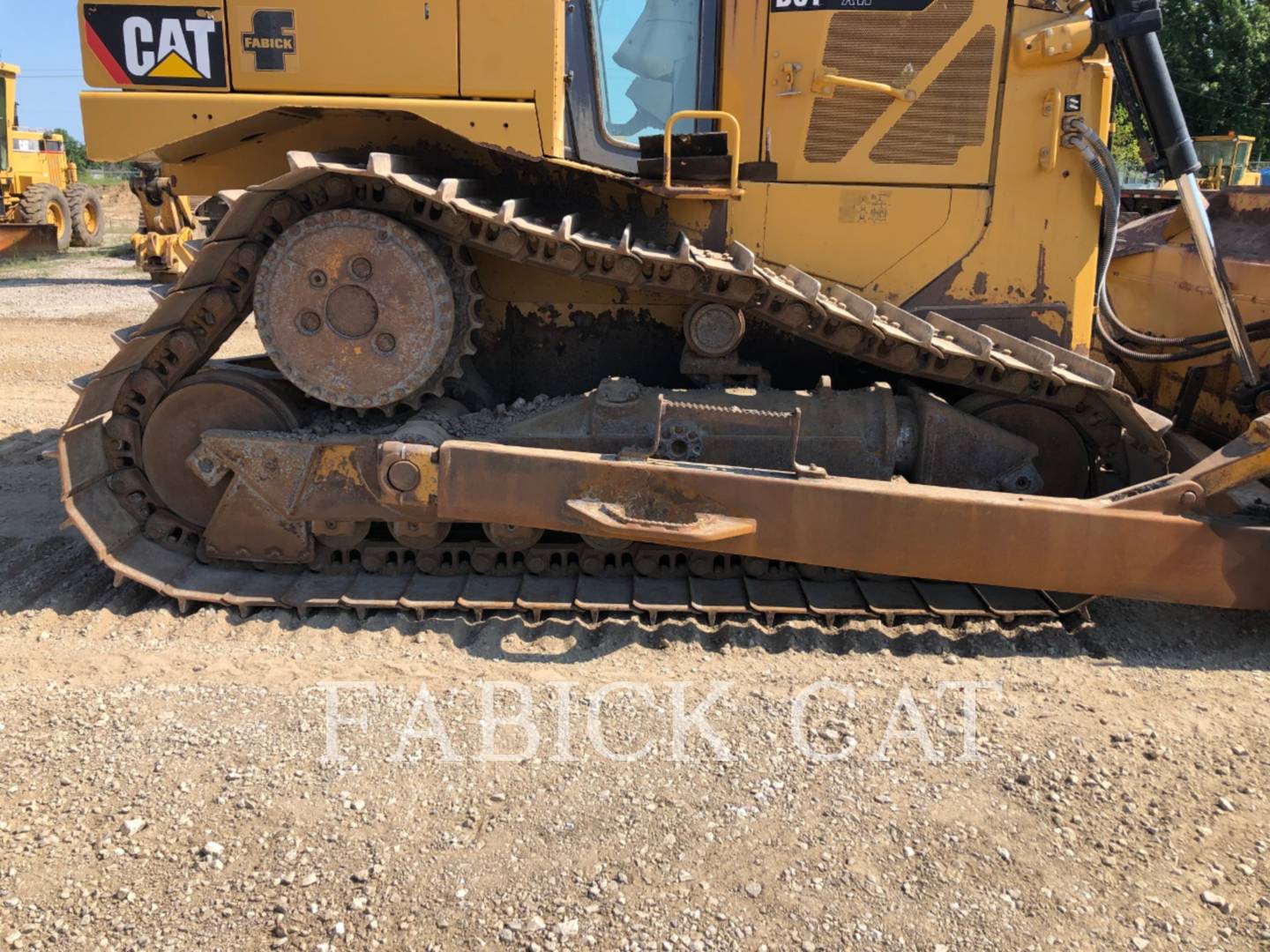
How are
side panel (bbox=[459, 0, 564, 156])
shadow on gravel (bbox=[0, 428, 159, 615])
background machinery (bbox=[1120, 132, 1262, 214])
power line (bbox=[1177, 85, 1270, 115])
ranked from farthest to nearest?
power line (bbox=[1177, 85, 1270, 115]) < background machinery (bbox=[1120, 132, 1262, 214]) < shadow on gravel (bbox=[0, 428, 159, 615]) < side panel (bbox=[459, 0, 564, 156])

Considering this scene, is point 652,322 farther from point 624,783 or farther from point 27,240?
point 27,240

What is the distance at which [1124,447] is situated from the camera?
4.58 metres

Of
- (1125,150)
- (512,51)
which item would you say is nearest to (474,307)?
(512,51)

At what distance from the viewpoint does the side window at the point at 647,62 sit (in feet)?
15.2

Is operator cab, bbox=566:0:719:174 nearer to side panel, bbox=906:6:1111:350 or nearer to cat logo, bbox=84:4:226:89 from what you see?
side panel, bbox=906:6:1111:350

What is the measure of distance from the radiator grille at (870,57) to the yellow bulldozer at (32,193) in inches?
905

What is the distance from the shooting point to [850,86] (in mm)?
4477

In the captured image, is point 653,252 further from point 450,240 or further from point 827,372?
point 827,372

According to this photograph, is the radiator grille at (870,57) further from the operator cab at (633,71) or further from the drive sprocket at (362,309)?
the drive sprocket at (362,309)

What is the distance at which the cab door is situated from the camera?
4.46m

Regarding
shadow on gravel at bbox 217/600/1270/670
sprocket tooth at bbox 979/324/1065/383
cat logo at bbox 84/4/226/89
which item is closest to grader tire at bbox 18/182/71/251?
cat logo at bbox 84/4/226/89

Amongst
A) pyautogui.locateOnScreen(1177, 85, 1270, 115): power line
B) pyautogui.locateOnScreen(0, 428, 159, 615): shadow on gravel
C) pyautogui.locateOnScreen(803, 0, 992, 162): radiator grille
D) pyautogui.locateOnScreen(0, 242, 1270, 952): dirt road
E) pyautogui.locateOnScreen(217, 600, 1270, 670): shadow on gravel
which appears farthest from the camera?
pyautogui.locateOnScreen(1177, 85, 1270, 115): power line

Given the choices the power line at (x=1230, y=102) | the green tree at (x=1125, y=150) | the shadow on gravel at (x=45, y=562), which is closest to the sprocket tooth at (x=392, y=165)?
the shadow on gravel at (x=45, y=562)

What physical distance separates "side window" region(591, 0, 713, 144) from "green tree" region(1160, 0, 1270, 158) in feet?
117
